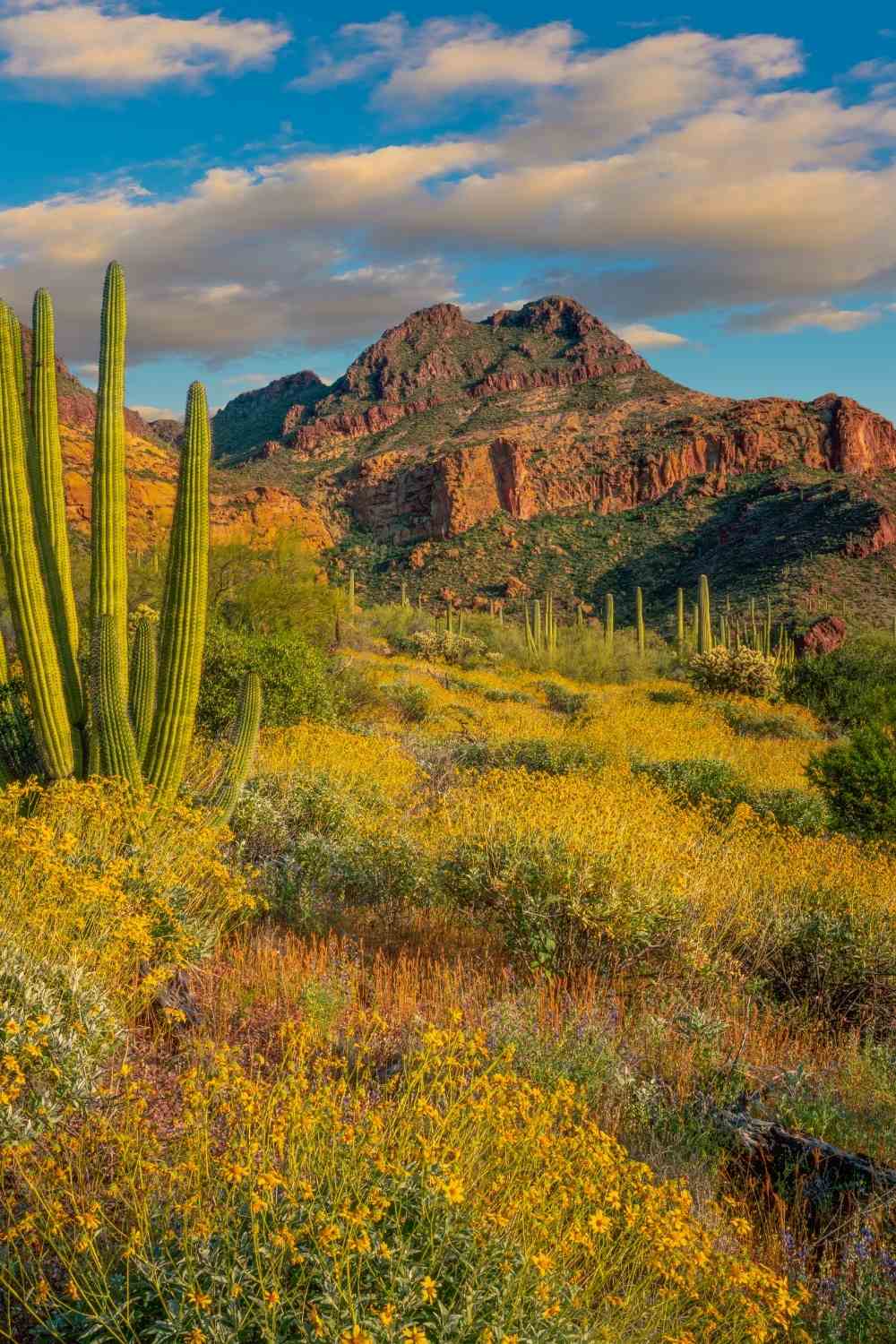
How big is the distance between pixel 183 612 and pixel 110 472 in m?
1.40

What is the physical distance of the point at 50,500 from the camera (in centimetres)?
708

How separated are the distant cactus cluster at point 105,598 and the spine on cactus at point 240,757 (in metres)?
0.01

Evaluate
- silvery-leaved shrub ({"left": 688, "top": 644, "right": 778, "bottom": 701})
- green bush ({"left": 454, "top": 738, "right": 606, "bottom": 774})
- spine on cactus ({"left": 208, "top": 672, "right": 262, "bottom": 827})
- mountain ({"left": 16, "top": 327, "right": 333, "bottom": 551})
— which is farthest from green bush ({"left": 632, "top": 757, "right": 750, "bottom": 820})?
mountain ({"left": 16, "top": 327, "right": 333, "bottom": 551})

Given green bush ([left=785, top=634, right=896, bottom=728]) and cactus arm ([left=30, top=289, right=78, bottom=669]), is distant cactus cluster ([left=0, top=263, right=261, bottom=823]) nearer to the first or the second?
cactus arm ([left=30, top=289, right=78, bottom=669])

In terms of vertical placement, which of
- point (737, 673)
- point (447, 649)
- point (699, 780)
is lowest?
point (699, 780)

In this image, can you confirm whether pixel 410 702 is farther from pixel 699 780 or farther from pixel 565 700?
pixel 699 780

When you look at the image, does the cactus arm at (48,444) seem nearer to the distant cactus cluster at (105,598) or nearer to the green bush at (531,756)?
the distant cactus cluster at (105,598)

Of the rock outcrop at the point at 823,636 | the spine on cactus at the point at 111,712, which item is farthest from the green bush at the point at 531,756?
the rock outcrop at the point at 823,636

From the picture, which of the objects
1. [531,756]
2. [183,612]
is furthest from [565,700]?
[183,612]

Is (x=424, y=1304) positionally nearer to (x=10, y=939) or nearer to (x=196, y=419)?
(x=10, y=939)

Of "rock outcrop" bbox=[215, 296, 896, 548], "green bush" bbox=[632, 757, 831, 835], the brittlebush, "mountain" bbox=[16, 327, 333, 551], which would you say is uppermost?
"rock outcrop" bbox=[215, 296, 896, 548]

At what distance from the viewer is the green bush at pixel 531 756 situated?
38.3 feet

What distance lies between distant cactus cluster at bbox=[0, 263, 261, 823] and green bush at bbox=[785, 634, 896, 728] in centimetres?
1648

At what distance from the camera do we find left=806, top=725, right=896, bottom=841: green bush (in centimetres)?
900
